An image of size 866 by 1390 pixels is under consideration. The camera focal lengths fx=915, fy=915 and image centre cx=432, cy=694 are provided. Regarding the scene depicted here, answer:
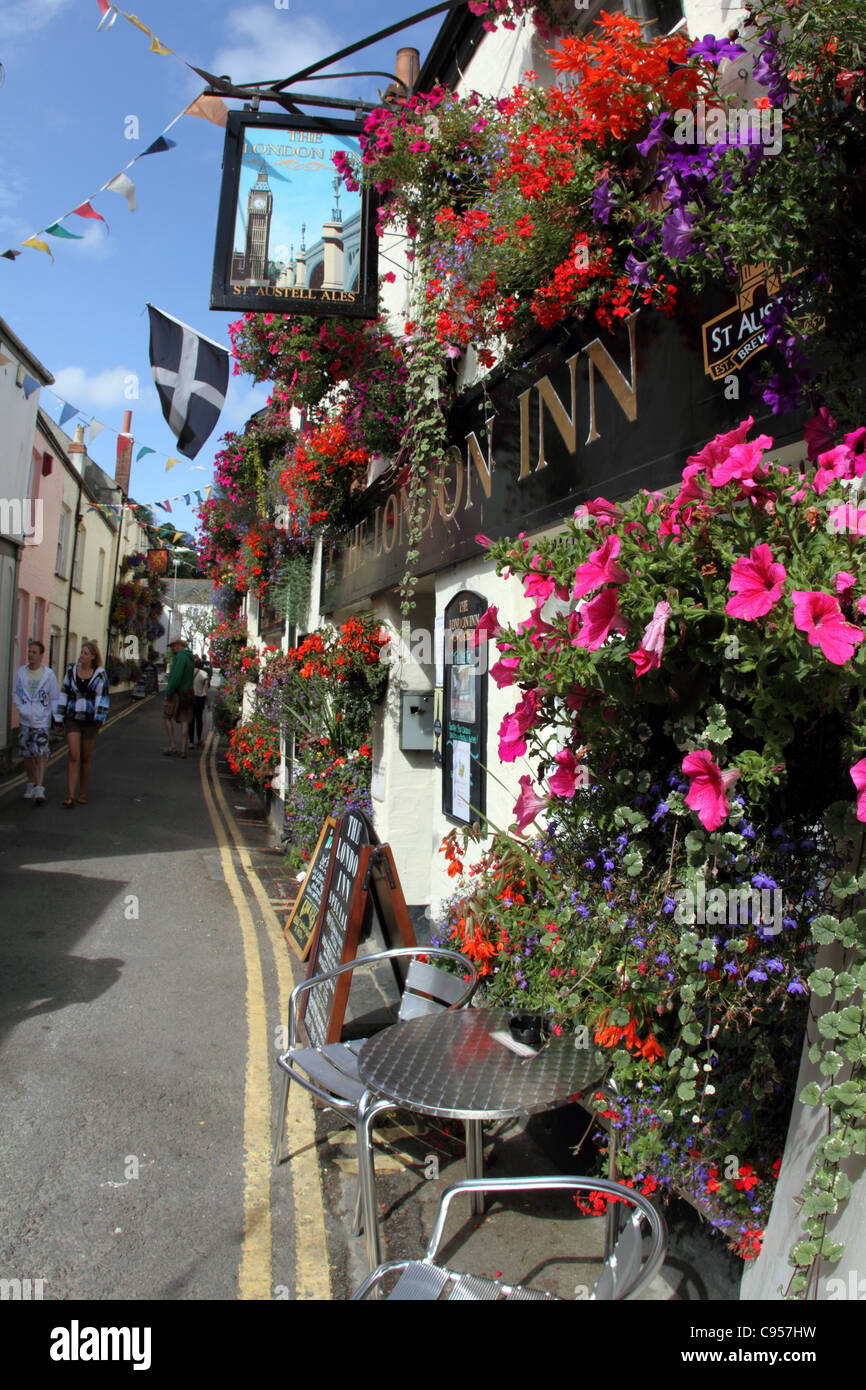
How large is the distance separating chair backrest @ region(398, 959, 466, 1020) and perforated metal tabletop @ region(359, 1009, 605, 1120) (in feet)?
1.76

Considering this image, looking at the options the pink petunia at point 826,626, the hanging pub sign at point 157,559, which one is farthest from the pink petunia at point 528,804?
the hanging pub sign at point 157,559

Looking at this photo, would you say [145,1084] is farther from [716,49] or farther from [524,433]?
[716,49]

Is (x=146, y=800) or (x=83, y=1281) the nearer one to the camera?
(x=83, y=1281)

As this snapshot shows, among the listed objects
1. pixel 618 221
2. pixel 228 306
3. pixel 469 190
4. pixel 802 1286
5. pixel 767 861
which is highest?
pixel 469 190

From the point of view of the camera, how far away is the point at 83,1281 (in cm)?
297

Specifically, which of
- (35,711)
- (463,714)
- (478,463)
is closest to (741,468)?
(478,463)

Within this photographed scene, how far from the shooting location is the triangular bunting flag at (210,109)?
5.86 m

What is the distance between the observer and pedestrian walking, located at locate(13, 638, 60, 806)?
35.8 ft

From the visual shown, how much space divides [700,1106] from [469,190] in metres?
5.05

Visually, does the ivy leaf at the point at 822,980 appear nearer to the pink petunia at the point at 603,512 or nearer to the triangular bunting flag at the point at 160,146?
the pink petunia at the point at 603,512

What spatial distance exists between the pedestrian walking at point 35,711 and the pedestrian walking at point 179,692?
4.79 meters

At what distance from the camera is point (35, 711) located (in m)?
11.0
